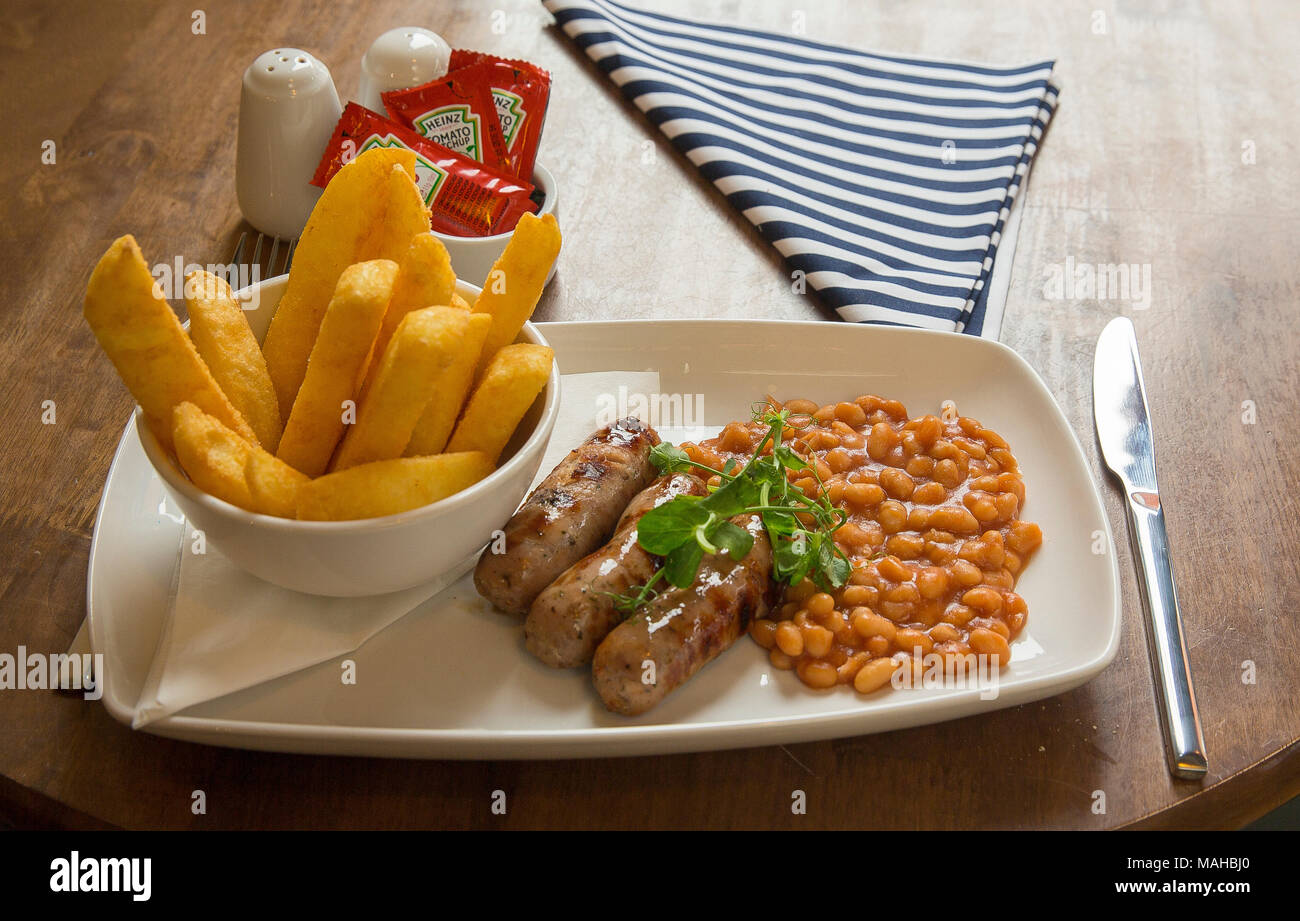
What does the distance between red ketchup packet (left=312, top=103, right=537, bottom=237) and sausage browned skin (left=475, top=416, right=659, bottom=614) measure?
2.11 ft

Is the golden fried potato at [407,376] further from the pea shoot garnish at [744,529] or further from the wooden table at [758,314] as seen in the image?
the wooden table at [758,314]

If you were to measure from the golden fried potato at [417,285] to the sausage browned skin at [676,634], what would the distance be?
50 centimetres

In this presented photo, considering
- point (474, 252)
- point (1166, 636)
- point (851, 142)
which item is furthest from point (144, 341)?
point (851, 142)

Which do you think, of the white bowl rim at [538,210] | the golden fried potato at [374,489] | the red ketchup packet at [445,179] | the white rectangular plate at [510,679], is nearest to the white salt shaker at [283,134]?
the red ketchup packet at [445,179]

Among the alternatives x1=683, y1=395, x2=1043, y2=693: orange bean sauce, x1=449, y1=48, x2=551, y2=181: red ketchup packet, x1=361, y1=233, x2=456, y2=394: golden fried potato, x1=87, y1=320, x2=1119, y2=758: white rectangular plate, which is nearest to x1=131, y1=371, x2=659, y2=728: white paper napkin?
x1=87, y1=320, x2=1119, y2=758: white rectangular plate

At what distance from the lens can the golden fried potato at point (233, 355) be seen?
152cm

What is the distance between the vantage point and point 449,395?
146 centimetres

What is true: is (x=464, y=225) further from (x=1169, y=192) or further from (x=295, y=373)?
(x=1169, y=192)

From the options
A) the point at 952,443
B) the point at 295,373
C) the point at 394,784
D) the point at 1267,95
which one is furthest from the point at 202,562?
the point at 1267,95

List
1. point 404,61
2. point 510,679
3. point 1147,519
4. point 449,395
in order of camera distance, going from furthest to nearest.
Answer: point 404,61
point 1147,519
point 510,679
point 449,395

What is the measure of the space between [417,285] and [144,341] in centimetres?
35

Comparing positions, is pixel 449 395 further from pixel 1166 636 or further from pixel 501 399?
pixel 1166 636

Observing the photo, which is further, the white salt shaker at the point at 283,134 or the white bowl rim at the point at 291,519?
the white salt shaker at the point at 283,134
